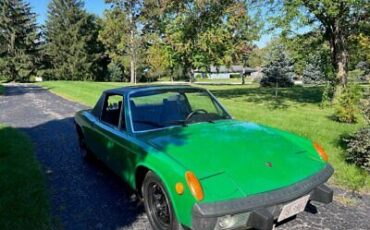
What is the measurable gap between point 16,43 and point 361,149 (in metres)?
56.2

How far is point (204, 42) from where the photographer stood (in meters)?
20.7

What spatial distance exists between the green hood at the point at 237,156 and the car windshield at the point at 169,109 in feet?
0.69

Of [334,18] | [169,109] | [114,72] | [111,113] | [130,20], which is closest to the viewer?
[169,109]

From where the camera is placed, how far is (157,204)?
3568 millimetres

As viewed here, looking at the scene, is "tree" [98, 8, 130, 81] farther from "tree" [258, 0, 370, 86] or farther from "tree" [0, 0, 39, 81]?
"tree" [258, 0, 370, 86]

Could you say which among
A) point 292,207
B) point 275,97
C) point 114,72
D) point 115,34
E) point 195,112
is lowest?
point 114,72

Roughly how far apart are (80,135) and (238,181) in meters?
4.29

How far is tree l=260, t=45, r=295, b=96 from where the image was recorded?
81.5 feet

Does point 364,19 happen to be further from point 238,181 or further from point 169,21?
point 238,181

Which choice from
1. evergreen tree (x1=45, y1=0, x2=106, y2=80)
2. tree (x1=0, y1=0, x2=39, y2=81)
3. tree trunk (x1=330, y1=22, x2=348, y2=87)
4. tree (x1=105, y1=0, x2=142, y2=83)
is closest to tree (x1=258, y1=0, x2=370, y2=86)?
tree trunk (x1=330, y1=22, x2=348, y2=87)

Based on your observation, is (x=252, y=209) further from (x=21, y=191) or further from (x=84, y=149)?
(x=84, y=149)

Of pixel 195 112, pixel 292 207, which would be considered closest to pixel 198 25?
pixel 195 112

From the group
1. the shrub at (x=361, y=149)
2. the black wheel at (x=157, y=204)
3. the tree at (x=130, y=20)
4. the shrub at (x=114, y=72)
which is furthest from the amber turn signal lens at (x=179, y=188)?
the shrub at (x=114, y=72)

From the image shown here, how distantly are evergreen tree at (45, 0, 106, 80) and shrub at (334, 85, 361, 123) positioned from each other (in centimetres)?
4845
